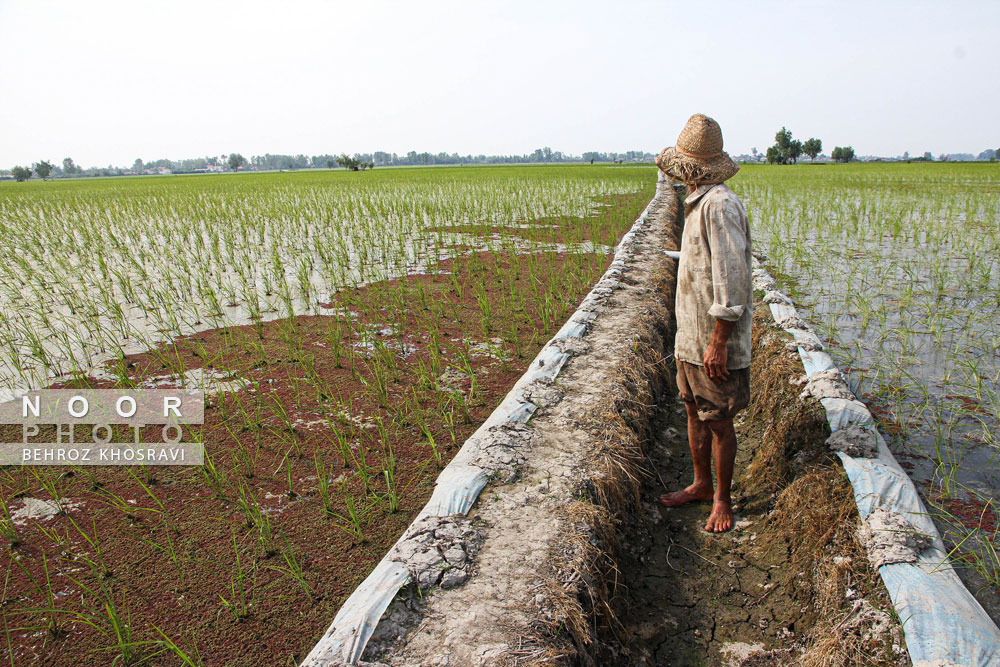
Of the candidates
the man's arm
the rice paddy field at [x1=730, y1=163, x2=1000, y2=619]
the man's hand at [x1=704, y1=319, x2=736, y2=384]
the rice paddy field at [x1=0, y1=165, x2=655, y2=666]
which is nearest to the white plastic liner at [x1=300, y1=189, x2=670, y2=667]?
the rice paddy field at [x1=0, y1=165, x2=655, y2=666]

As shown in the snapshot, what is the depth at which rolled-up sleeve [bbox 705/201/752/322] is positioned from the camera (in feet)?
5.21

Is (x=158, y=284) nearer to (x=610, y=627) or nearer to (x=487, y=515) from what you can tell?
(x=487, y=515)

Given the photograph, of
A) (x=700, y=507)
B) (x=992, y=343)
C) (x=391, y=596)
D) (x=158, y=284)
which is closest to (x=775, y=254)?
(x=992, y=343)

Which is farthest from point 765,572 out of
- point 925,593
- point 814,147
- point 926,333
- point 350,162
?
point 814,147

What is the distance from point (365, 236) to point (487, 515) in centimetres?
583

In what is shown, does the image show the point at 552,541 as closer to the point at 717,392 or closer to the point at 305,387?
the point at 717,392

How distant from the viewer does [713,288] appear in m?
1.65

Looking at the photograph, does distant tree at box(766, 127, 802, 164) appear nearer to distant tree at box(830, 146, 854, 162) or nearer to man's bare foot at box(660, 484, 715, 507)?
distant tree at box(830, 146, 854, 162)

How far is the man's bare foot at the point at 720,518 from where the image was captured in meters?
1.90

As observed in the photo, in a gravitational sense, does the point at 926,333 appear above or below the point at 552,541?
above

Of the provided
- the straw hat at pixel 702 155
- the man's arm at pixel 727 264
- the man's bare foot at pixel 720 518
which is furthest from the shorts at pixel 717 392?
the straw hat at pixel 702 155

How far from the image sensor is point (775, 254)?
5.54 metres

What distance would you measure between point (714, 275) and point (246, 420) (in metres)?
2.06

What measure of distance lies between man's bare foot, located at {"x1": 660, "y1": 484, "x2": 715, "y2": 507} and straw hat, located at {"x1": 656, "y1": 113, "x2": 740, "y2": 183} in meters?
1.18
